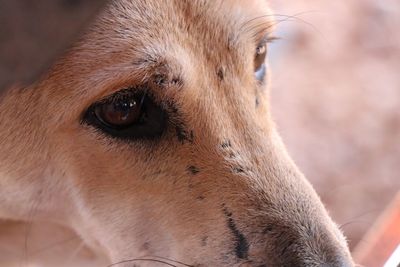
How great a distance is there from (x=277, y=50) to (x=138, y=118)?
71.0 inches

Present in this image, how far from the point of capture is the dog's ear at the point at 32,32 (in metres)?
0.50

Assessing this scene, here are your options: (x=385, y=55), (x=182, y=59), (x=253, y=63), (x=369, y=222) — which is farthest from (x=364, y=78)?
(x=182, y=59)

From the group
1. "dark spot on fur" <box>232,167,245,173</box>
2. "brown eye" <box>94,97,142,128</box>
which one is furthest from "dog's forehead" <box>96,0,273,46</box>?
"dark spot on fur" <box>232,167,245,173</box>

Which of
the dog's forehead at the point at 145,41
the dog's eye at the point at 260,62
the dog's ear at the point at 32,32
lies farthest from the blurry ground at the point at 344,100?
the dog's ear at the point at 32,32

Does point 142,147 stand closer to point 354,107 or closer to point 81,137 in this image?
point 81,137

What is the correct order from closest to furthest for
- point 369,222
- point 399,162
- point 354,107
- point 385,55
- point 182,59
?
point 182,59 < point 369,222 < point 399,162 < point 354,107 < point 385,55

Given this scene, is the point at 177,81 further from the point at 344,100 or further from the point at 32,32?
the point at 344,100

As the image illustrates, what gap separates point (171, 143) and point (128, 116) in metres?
0.09

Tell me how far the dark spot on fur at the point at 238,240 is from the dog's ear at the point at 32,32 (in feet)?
2.26

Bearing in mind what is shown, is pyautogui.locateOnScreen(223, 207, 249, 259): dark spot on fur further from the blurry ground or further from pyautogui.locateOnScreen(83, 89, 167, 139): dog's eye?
the blurry ground

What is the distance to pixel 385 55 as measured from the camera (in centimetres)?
294

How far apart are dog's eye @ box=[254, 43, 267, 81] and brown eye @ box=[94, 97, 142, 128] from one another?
0.30 m

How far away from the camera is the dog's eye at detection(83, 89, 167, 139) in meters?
1.16

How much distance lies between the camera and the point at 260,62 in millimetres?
1415
